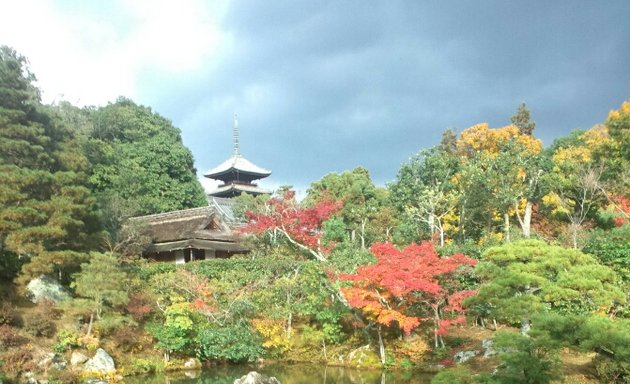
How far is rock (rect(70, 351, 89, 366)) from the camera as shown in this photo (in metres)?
15.2

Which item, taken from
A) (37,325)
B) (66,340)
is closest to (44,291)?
(37,325)

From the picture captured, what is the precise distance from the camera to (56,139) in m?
20.0

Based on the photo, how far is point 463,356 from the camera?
1497 cm

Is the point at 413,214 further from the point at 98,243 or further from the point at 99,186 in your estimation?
the point at 99,186

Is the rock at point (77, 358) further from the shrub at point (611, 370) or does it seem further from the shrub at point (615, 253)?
the shrub at point (615, 253)

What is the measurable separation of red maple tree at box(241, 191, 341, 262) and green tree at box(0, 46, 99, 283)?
720 centimetres

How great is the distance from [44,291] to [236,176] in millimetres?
31089

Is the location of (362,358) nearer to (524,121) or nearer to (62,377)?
(62,377)

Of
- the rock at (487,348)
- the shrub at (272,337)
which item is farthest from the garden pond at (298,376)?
the rock at (487,348)

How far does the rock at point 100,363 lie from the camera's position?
15232 millimetres

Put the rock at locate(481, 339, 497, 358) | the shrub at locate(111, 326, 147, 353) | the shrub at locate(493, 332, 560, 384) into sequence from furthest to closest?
1. the shrub at locate(111, 326, 147, 353)
2. the rock at locate(481, 339, 497, 358)
3. the shrub at locate(493, 332, 560, 384)

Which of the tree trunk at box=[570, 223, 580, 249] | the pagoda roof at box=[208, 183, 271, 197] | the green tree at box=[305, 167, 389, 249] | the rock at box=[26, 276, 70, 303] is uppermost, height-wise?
the pagoda roof at box=[208, 183, 271, 197]

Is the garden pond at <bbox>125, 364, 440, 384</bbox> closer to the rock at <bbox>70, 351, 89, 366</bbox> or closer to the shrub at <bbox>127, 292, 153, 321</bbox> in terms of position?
the rock at <bbox>70, 351, 89, 366</bbox>

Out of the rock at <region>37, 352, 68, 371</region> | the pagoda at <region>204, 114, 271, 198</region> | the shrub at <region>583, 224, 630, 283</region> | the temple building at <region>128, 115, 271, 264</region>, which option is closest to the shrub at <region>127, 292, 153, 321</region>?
the rock at <region>37, 352, 68, 371</region>
